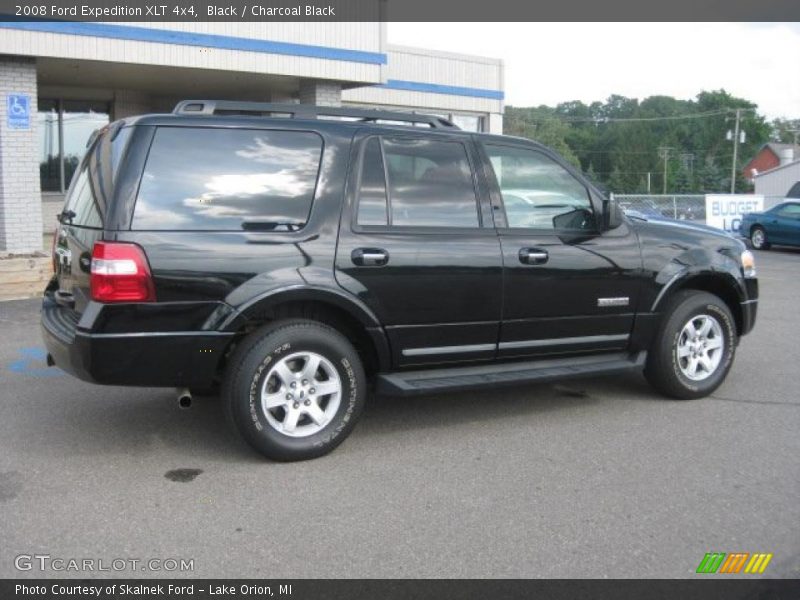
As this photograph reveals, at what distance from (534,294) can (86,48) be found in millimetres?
9607

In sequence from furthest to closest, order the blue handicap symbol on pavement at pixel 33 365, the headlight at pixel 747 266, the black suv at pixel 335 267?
the blue handicap symbol on pavement at pixel 33 365 < the headlight at pixel 747 266 < the black suv at pixel 335 267

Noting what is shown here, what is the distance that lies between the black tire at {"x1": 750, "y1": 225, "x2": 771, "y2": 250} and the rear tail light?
68.5 ft

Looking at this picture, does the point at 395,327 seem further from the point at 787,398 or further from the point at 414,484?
the point at 787,398

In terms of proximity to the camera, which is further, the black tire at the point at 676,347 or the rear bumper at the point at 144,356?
the black tire at the point at 676,347

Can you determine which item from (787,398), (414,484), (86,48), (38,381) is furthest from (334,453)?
(86,48)

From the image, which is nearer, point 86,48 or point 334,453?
point 334,453

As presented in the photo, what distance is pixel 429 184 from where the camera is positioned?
207 inches

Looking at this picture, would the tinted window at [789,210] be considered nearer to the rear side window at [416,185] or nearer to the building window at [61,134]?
the building window at [61,134]

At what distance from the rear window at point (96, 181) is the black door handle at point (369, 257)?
1398 millimetres

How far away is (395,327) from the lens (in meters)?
5.05

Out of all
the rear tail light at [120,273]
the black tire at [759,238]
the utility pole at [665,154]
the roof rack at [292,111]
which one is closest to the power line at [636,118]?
the utility pole at [665,154]

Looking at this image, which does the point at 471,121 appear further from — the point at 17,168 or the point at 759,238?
the point at 17,168

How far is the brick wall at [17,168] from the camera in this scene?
39.7 ft

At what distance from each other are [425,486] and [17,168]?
10.1 meters
